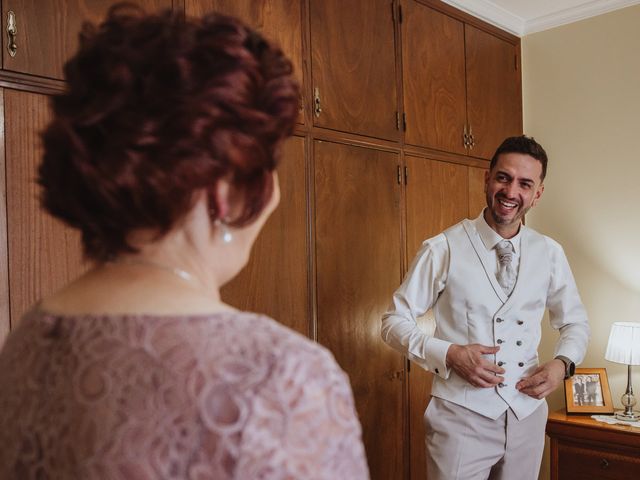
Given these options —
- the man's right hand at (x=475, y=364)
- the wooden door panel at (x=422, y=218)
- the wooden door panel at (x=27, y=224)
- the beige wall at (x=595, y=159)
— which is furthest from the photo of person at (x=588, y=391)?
the wooden door panel at (x=27, y=224)

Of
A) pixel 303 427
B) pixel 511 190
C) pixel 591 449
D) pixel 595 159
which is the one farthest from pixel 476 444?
pixel 595 159

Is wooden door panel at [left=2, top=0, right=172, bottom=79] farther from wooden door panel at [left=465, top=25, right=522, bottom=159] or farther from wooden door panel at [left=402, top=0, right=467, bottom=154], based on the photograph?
wooden door panel at [left=465, top=25, right=522, bottom=159]

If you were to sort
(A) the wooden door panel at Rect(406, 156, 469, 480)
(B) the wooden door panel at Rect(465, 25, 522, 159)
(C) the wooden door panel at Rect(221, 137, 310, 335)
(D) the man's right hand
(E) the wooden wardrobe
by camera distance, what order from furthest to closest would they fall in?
1. (B) the wooden door panel at Rect(465, 25, 522, 159)
2. (A) the wooden door panel at Rect(406, 156, 469, 480)
3. (C) the wooden door panel at Rect(221, 137, 310, 335)
4. (D) the man's right hand
5. (E) the wooden wardrobe

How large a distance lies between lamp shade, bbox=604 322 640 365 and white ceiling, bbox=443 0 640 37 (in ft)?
5.65

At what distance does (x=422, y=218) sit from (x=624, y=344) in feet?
3.79

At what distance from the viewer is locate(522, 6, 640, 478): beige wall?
3.39 meters

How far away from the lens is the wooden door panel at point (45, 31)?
1729 millimetres

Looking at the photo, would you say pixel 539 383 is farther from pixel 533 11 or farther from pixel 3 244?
pixel 533 11

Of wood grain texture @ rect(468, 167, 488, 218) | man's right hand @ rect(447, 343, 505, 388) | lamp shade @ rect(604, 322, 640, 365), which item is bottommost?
lamp shade @ rect(604, 322, 640, 365)

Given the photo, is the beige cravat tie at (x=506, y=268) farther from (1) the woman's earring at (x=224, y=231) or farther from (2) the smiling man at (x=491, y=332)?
(1) the woman's earring at (x=224, y=231)

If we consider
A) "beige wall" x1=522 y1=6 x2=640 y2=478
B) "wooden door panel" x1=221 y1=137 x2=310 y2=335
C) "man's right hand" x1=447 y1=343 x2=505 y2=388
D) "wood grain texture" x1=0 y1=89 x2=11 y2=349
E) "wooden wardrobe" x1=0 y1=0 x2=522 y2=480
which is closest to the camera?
A: "wood grain texture" x1=0 y1=89 x2=11 y2=349

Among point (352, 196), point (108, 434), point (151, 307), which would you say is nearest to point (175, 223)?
point (151, 307)

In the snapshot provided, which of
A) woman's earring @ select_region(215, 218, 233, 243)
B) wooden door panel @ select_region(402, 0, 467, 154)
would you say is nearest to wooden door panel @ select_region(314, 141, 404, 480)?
wooden door panel @ select_region(402, 0, 467, 154)

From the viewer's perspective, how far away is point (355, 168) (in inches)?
110
